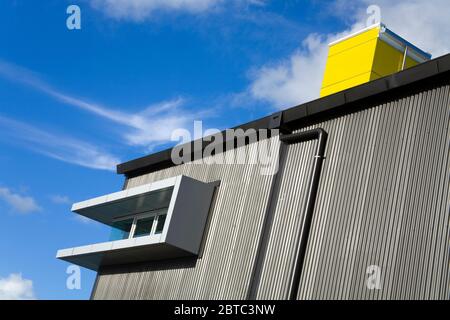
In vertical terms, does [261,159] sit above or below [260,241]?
above

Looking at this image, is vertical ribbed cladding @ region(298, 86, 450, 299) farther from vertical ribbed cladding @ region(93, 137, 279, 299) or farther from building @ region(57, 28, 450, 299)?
vertical ribbed cladding @ region(93, 137, 279, 299)

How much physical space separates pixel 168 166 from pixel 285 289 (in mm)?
8419

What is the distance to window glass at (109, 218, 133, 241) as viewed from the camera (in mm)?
20266

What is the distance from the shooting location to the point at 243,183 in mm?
17594

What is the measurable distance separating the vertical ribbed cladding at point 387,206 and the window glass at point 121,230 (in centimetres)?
783

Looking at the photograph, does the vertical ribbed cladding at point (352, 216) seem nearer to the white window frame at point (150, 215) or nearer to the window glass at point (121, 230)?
the white window frame at point (150, 215)

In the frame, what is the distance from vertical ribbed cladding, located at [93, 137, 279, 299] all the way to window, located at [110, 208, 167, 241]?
43.3 inches

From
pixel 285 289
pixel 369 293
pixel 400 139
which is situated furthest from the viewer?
pixel 285 289

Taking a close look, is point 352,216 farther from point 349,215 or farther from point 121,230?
point 121,230

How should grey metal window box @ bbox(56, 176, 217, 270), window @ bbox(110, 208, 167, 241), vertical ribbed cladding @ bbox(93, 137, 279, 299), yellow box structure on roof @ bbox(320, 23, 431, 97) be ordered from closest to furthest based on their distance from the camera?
vertical ribbed cladding @ bbox(93, 137, 279, 299), grey metal window box @ bbox(56, 176, 217, 270), yellow box structure on roof @ bbox(320, 23, 431, 97), window @ bbox(110, 208, 167, 241)

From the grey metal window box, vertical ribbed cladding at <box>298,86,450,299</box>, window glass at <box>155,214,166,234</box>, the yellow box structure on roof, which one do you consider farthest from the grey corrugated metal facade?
the yellow box structure on roof
